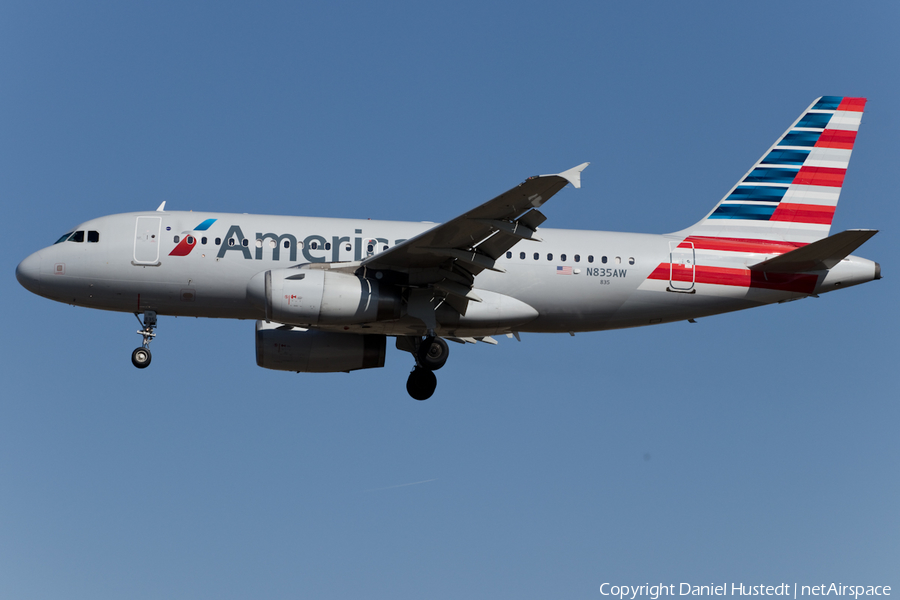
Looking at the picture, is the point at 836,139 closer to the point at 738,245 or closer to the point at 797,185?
the point at 797,185

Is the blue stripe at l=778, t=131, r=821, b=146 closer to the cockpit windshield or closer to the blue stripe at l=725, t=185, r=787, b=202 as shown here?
the blue stripe at l=725, t=185, r=787, b=202

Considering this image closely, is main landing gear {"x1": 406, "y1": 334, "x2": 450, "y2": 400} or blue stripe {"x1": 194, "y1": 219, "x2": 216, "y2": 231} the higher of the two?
blue stripe {"x1": 194, "y1": 219, "x2": 216, "y2": 231}

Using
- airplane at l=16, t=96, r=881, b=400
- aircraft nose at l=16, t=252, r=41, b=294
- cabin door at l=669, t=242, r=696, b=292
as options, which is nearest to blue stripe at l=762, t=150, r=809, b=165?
airplane at l=16, t=96, r=881, b=400

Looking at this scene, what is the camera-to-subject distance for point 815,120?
27.1 meters

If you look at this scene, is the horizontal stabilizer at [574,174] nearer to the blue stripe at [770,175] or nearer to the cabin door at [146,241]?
the blue stripe at [770,175]

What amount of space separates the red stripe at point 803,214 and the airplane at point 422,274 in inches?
36.5

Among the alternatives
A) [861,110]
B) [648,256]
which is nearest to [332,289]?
[648,256]

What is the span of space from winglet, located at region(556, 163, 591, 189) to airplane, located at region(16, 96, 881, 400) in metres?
3.75

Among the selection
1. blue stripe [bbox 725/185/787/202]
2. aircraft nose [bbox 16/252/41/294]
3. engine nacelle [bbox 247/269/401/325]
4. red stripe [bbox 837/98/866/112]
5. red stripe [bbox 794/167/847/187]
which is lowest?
engine nacelle [bbox 247/269/401/325]

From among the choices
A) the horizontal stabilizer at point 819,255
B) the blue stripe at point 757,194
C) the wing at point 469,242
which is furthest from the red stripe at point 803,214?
the wing at point 469,242

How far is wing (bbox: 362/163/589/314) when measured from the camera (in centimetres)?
1922

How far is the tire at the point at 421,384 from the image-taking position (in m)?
25.4

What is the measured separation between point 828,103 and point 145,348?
19.4 m

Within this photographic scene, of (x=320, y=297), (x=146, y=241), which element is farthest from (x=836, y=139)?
(x=146, y=241)
